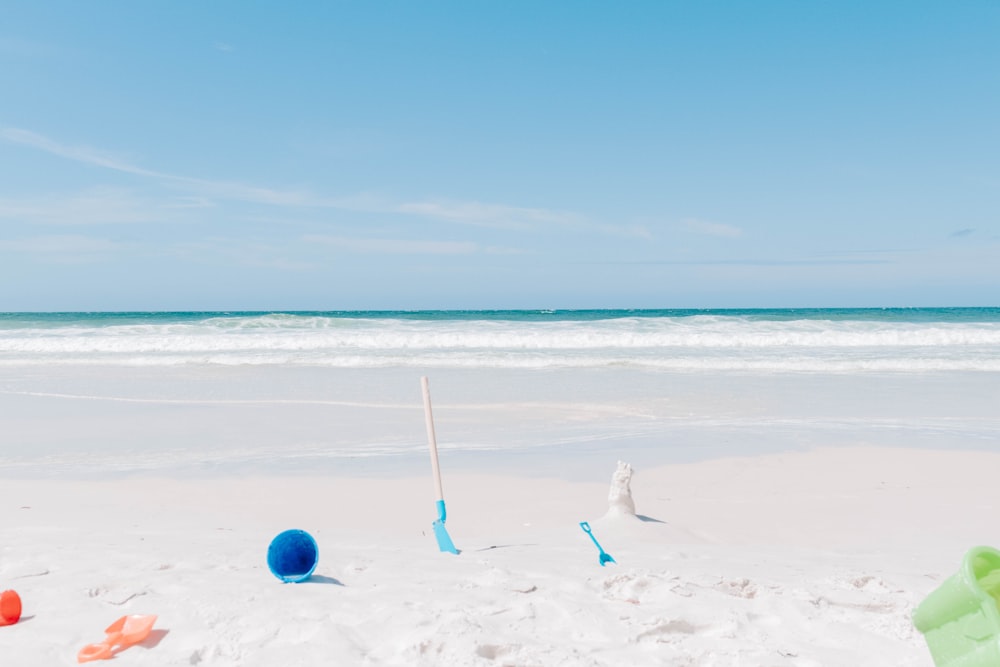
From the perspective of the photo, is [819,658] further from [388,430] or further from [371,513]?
Answer: [388,430]

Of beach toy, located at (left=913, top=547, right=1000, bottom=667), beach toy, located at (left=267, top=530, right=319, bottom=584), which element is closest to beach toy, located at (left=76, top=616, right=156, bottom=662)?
beach toy, located at (left=267, top=530, right=319, bottom=584)

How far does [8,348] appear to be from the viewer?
936 inches

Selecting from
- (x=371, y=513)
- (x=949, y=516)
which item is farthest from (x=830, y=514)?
(x=371, y=513)

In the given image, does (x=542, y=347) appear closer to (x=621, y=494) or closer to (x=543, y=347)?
(x=543, y=347)

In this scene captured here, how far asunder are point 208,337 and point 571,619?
24347 millimetres

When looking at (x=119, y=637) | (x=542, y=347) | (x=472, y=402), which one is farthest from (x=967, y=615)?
(x=542, y=347)

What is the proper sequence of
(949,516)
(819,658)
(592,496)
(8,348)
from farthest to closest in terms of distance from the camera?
(8,348) < (592,496) < (949,516) < (819,658)

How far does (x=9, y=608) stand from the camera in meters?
3.07

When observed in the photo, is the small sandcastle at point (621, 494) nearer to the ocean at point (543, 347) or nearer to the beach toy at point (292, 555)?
the beach toy at point (292, 555)

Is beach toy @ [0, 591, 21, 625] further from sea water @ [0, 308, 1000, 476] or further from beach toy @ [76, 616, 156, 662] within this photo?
sea water @ [0, 308, 1000, 476]

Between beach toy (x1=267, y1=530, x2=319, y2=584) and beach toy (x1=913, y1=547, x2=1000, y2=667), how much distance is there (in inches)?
105

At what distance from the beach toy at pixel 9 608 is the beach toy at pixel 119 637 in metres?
0.44

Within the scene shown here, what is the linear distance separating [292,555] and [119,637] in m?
1.01

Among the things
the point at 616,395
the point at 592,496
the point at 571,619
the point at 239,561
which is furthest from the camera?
the point at 616,395
